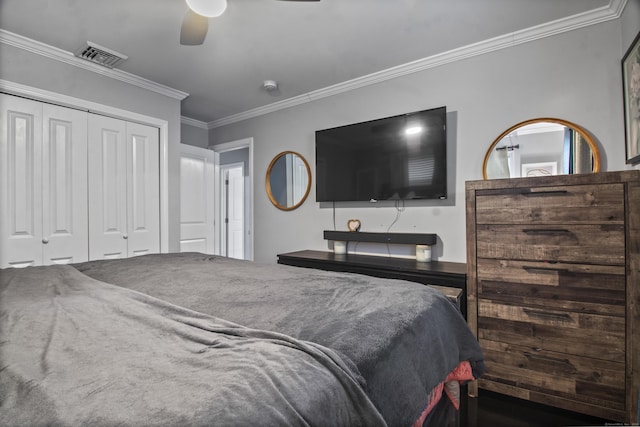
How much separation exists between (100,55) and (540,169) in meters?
3.71

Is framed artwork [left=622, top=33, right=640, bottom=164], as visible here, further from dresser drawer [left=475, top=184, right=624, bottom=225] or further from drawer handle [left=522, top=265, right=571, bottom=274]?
drawer handle [left=522, top=265, right=571, bottom=274]

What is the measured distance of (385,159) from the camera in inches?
114

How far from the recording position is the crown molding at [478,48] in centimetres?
209


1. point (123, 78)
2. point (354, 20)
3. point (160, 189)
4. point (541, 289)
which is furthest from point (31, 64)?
point (541, 289)

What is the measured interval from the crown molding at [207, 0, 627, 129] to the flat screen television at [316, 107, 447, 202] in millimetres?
455

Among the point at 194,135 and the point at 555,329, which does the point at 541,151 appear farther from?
the point at 194,135

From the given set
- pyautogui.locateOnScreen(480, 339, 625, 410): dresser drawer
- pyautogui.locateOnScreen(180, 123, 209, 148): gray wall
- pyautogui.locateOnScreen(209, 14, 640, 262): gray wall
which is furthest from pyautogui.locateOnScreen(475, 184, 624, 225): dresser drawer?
pyautogui.locateOnScreen(180, 123, 209, 148): gray wall

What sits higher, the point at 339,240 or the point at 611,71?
the point at 611,71

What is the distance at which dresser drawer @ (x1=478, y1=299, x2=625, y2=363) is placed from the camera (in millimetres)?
1663

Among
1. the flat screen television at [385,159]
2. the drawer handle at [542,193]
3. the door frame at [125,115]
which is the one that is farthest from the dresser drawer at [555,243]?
the door frame at [125,115]

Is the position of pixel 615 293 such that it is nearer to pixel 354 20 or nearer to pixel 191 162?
pixel 354 20

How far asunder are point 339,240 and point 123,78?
2.70 meters

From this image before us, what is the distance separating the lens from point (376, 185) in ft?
9.65

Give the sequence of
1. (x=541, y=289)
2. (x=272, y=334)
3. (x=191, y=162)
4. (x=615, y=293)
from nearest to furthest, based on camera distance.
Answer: (x=272, y=334)
(x=615, y=293)
(x=541, y=289)
(x=191, y=162)
